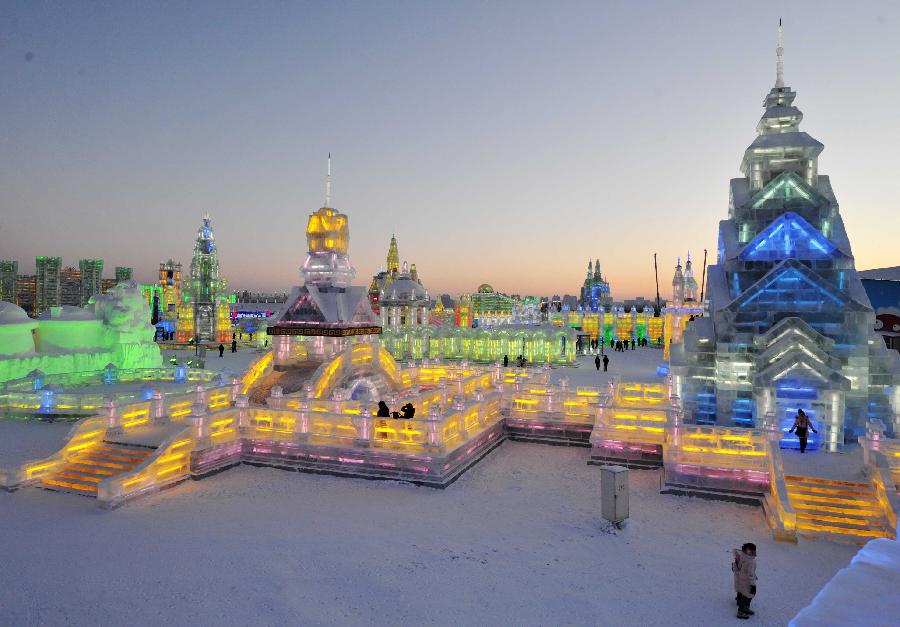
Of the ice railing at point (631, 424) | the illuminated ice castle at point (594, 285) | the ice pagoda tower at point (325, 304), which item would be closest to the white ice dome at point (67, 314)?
the ice pagoda tower at point (325, 304)

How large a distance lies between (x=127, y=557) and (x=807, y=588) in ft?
38.2

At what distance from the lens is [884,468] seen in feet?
38.8

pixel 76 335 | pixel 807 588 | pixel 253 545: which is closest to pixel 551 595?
pixel 807 588

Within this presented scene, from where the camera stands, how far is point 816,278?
1747 centimetres

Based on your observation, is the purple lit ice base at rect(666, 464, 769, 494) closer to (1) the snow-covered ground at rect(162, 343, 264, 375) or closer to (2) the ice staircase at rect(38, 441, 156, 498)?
(2) the ice staircase at rect(38, 441, 156, 498)

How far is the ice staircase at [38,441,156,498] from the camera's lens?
13016mm

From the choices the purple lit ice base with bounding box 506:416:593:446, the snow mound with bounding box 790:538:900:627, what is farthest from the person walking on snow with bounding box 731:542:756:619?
the purple lit ice base with bounding box 506:416:593:446

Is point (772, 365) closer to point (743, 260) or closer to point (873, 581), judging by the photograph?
point (743, 260)

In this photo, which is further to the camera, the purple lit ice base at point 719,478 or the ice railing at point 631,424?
the ice railing at point 631,424

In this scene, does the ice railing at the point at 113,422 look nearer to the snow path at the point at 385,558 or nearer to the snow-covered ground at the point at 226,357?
the snow path at the point at 385,558

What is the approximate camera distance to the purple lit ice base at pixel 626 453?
15602 mm

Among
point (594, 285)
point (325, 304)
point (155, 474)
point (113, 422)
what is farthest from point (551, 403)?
point (594, 285)

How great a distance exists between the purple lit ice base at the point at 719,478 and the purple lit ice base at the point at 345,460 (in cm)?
551

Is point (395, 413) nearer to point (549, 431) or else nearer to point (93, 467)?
point (549, 431)
